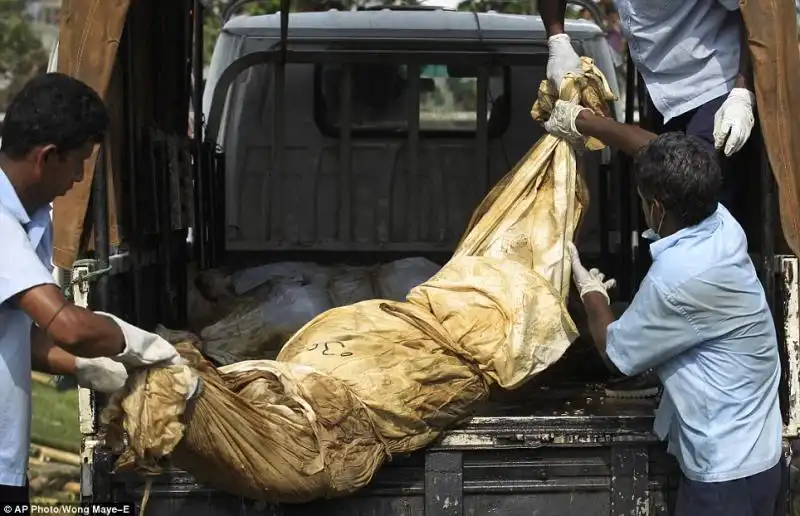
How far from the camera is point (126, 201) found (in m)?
3.77

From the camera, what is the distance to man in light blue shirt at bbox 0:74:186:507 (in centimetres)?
208

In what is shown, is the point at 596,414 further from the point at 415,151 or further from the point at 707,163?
the point at 415,151

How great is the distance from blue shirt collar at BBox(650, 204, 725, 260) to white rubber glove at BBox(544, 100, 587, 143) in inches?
32.6

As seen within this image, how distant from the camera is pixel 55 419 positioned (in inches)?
227

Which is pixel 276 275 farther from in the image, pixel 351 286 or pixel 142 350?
pixel 142 350

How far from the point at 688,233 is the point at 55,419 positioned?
412 centimetres

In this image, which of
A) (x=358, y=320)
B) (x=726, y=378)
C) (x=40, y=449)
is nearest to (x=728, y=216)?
(x=726, y=378)

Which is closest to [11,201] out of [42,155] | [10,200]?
[10,200]

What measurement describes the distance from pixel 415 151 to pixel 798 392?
2.48 m

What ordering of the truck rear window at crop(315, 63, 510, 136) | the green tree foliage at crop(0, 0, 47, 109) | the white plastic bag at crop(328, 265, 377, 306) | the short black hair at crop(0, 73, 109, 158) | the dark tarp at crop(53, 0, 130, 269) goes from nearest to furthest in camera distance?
the short black hair at crop(0, 73, 109, 158)
the dark tarp at crop(53, 0, 130, 269)
the white plastic bag at crop(328, 265, 377, 306)
the truck rear window at crop(315, 63, 510, 136)
the green tree foliage at crop(0, 0, 47, 109)

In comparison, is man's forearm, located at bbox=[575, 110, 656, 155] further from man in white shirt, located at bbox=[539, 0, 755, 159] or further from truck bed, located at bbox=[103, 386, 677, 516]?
truck bed, located at bbox=[103, 386, 677, 516]

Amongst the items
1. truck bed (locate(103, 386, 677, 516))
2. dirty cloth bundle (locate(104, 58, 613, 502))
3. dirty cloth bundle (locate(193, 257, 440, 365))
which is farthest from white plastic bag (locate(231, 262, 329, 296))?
truck bed (locate(103, 386, 677, 516))

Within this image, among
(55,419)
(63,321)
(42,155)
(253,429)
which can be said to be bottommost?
(55,419)

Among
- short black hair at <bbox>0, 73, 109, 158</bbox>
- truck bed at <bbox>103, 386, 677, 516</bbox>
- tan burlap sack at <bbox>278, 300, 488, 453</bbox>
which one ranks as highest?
short black hair at <bbox>0, 73, 109, 158</bbox>
